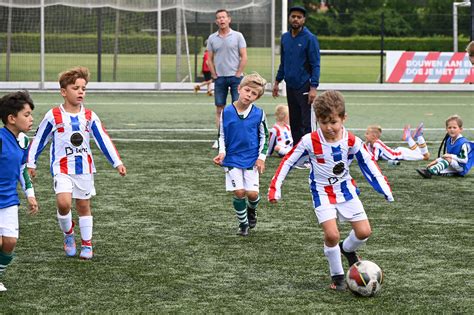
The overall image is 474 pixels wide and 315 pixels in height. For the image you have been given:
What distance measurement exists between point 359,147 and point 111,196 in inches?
182

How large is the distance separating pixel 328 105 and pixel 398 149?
782 centimetres

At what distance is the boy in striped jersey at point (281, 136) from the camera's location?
579 inches

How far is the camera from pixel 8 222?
6.79 meters

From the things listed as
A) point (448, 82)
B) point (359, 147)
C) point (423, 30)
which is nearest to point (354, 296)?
point (359, 147)

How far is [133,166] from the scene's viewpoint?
13438mm

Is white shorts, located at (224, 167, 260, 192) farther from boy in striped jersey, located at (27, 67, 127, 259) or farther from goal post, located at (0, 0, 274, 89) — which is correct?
goal post, located at (0, 0, 274, 89)

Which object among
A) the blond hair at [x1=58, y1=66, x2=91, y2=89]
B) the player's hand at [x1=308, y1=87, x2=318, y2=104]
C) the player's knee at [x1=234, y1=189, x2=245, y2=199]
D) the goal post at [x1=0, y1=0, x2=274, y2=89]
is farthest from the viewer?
the goal post at [x1=0, y1=0, x2=274, y2=89]

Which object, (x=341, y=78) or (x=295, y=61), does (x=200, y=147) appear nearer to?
(x=295, y=61)

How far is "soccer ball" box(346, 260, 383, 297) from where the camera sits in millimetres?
6719

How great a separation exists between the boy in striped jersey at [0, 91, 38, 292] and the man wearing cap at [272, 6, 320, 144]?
23.0 feet

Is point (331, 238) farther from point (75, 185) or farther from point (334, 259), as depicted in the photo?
point (75, 185)

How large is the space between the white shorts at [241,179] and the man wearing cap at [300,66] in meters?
4.52

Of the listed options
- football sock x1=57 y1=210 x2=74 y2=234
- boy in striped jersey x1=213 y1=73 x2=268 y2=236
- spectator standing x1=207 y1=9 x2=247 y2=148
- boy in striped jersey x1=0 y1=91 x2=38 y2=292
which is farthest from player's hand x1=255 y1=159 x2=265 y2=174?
spectator standing x1=207 y1=9 x2=247 y2=148

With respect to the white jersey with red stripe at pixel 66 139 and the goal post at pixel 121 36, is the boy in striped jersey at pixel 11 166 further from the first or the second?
the goal post at pixel 121 36
